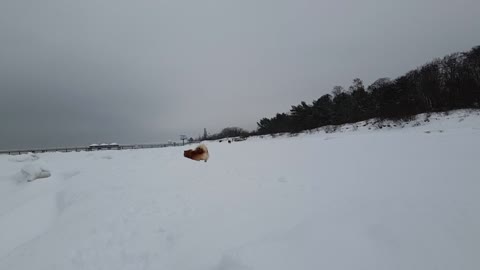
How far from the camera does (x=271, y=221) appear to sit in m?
3.38

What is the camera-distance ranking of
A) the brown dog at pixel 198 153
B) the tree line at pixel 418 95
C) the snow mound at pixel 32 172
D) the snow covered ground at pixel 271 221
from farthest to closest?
the tree line at pixel 418 95, the snow mound at pixel 32 172, the brown dog at pixel 198 153, the snow covered ground at pixel 271 221

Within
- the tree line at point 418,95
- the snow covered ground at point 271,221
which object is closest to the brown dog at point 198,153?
the snow covered ground at point 271,221

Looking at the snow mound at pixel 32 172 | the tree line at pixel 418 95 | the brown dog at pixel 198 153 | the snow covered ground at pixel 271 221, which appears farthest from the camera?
the tree line at pixel 418 95

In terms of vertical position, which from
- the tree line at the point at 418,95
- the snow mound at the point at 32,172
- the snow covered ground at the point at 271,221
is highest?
→ the tree line at the point at 418,95

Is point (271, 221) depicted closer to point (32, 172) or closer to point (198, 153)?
point (198, 153)

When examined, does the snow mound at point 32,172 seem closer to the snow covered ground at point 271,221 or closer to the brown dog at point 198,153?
the snow covered ground at point 271,221

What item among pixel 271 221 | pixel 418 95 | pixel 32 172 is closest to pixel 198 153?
pixel 271 221

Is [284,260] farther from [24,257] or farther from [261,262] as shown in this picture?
[24,257]

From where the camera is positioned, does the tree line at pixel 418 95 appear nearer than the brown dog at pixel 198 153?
No

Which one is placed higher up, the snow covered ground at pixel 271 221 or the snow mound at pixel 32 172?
the snow mound at pixel 32 172

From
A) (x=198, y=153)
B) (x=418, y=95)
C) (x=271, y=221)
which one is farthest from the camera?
(x=418, y=95)

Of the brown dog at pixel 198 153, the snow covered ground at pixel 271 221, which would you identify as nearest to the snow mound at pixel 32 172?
the snow covered ground at pixel 271 221

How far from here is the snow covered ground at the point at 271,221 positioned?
2402 mm

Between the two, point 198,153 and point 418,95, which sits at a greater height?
point 418,95
